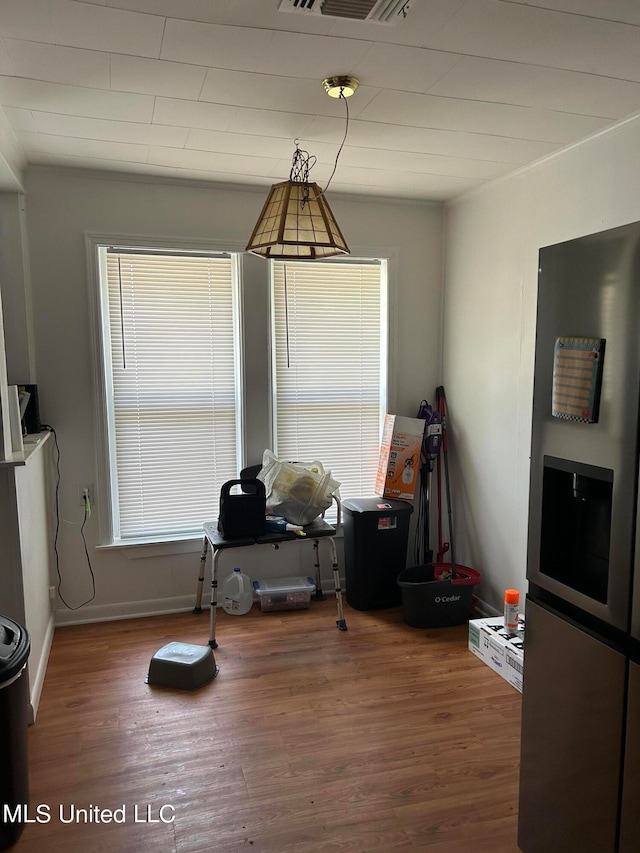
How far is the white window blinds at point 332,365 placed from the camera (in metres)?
3.77

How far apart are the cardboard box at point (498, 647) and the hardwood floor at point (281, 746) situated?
2.4 inches

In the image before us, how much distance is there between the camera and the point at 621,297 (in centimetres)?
138

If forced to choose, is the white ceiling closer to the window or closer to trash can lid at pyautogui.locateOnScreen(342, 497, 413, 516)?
the window

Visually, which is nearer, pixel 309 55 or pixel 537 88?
pixel 309 55

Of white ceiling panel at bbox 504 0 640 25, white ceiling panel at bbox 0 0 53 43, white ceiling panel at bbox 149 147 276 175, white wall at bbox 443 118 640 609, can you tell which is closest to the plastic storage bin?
white wall at bbox 443 118 640 609

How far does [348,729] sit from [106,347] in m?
2.32

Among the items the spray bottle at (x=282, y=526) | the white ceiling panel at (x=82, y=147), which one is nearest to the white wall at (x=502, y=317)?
the spray bottle at (x=282, y=526)

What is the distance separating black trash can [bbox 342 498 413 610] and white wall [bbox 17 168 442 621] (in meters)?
0.57

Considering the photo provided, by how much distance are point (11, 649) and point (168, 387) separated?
191cm

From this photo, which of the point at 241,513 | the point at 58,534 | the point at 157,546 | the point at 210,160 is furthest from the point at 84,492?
the point at 210,160

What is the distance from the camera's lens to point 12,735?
1895 mm

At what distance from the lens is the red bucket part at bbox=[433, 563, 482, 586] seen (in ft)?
11.2

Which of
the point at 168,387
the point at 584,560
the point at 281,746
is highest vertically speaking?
the point at 168,387

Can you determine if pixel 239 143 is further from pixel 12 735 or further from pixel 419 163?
pixel 12 735
